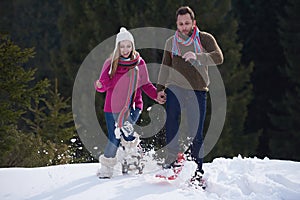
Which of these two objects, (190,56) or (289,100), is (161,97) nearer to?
(190,56)

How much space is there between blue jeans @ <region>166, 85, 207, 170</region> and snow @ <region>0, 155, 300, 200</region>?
7.9 inches

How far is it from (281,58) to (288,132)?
218 centimetres

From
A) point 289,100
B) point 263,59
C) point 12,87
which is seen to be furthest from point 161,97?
point 263,59

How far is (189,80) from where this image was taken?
13.2 ft

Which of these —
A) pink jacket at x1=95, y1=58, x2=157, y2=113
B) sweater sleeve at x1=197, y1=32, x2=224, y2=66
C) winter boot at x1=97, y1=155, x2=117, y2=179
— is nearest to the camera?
sweater sleeve at x1=197, y1=32, x2=224, y2=66

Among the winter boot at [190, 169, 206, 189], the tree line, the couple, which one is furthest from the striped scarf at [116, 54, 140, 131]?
the tree line

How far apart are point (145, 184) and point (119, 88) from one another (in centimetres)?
82

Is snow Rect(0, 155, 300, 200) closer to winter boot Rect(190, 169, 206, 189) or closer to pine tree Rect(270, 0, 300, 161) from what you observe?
winter boot Rect(190, 169, 206, 189)

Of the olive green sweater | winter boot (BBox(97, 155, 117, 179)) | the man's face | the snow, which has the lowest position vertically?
the snow

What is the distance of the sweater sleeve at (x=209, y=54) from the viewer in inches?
154

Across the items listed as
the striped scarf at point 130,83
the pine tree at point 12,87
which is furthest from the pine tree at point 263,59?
the striped scarf at point 130,83

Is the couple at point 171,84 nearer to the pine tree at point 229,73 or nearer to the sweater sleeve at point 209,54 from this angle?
the sweater sleeve at point 209,54

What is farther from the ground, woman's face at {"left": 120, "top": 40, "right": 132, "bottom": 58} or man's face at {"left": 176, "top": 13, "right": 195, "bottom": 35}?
man's face at {"left": 176, "top": 13, "right": 195, "bottom": 35}

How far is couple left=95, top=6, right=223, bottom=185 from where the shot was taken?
13.2 feet
